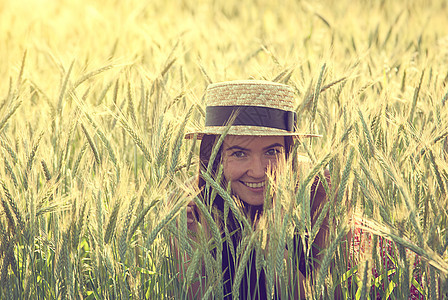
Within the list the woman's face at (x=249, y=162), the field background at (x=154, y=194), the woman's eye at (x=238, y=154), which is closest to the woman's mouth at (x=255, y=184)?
the woman's face at (x=249, y=162)

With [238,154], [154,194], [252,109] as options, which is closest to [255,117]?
[252,109]

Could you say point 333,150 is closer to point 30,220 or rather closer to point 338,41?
point 30,220

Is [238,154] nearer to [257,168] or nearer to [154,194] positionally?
[257,168]

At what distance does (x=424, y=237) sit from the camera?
4.94 feet

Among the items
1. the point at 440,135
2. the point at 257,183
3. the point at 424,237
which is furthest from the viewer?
the point at 257,183

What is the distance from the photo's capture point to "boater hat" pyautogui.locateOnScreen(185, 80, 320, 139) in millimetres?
2076

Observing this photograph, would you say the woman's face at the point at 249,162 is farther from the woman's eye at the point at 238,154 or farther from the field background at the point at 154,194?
the field background at the point at 154,194

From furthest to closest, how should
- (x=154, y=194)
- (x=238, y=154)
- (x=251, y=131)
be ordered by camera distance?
(x=238, y=154), (x=251, y=131), (x=154, y=194)

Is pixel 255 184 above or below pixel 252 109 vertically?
below

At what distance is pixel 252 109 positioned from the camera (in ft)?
6.88

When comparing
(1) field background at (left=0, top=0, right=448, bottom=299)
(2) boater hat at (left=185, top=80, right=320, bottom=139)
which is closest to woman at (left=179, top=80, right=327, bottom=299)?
(2) boater hat at (left=185, top=80, right=320, bottom=139)

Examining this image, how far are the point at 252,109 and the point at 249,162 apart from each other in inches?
7.7

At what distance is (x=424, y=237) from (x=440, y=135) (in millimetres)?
405

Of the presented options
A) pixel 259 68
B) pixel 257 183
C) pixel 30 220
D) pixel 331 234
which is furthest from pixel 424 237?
pixel 259 68
